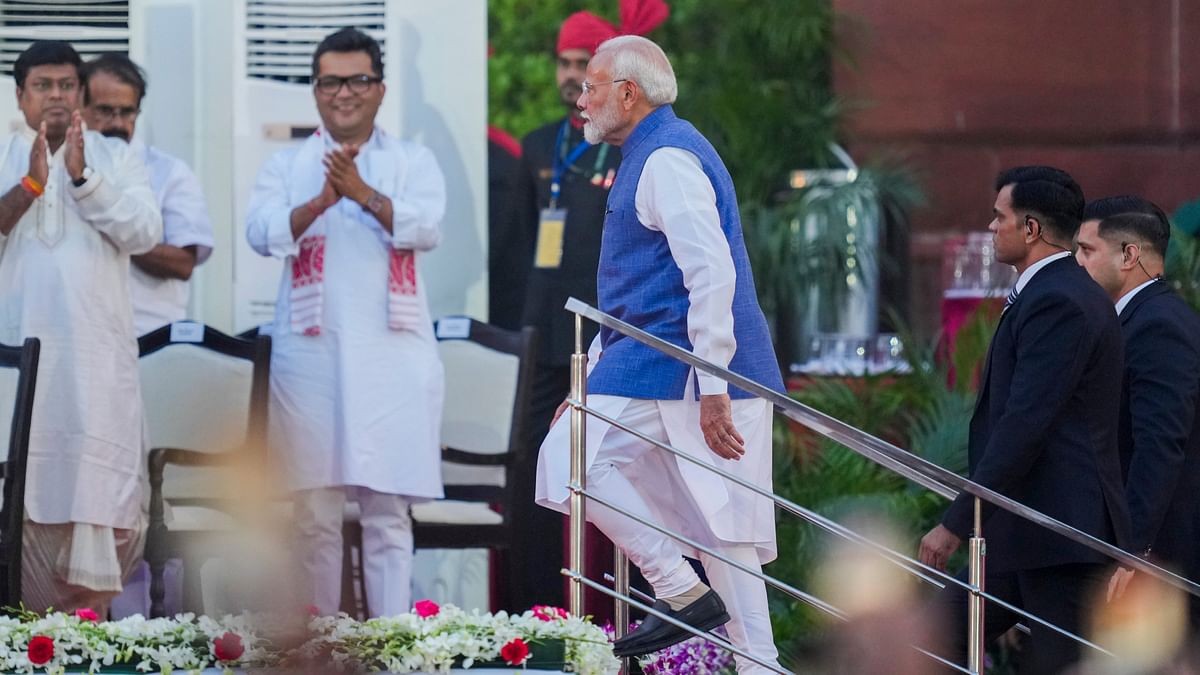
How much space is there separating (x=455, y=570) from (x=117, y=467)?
185cm

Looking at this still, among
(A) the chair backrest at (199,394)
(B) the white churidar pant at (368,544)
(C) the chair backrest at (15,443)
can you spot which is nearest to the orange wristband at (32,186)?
(C) the chair backrest at (15,443)

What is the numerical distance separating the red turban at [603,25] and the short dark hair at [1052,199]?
117 inches

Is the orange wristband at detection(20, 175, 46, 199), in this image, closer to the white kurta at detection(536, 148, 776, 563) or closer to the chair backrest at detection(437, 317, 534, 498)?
the chair backrest at detection(437, 317, 534, 498)

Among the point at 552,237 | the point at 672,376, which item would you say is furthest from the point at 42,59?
the point at 672,376

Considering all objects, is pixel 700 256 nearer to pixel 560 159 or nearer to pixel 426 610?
pixel 426 610

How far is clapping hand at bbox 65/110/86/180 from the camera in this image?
6.00m

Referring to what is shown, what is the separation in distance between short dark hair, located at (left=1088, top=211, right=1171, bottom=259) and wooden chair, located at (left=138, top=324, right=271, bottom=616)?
2.70 metres

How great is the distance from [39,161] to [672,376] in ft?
7.24

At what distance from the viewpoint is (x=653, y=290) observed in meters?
4.89

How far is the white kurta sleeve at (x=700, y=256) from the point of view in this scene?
471 cm

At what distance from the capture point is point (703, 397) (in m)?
4.73

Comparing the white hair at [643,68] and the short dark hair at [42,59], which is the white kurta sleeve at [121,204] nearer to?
the short dark hair at [42,59]

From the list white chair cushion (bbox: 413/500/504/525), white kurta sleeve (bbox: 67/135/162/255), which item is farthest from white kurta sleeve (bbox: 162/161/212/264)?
white chair cushion (bbox: 413/500/504/525)

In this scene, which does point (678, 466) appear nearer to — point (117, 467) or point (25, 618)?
point (25, 618)
